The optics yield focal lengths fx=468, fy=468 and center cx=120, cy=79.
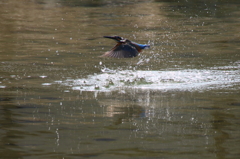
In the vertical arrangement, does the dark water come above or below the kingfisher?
below

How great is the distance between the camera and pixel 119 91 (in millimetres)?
7223

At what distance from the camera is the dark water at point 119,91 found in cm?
471

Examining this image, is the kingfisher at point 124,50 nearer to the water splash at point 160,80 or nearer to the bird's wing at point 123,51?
the bird's wing at point 123,51

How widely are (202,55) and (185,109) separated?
444 cm

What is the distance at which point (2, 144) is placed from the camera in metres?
4.68

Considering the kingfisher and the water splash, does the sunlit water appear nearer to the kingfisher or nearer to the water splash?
the water splash

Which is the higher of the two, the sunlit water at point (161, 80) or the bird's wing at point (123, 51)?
the bird's wing at point (123, 51)

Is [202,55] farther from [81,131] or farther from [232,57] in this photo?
[81,131]

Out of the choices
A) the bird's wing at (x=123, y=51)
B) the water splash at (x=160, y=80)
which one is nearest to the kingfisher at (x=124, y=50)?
the bird's wing at (x=123, y=51)

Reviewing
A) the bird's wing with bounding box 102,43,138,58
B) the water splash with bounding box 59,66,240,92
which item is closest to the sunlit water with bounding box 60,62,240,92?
the water splash with bounding box 59,66,240,92

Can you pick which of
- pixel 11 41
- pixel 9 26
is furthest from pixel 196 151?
pixel 9 26

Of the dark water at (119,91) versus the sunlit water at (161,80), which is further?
the sunlit water at (161,80)

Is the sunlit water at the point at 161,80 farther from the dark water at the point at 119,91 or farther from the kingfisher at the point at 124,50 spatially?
the kingfisher at the point at 124,50

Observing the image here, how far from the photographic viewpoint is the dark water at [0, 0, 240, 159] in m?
4.71
